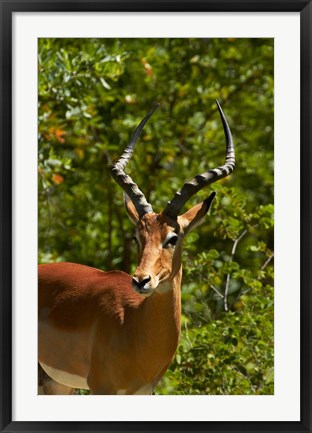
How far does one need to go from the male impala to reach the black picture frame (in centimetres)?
94

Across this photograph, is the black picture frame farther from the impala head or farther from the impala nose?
the impala head

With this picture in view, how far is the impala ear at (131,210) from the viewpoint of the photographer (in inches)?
323

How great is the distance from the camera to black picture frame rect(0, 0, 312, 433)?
22.3 ft

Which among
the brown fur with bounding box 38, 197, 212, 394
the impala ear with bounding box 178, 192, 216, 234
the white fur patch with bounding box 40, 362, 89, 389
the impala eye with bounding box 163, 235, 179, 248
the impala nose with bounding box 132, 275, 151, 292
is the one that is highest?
the impala ear with bounding box 178, 192, 216, 234

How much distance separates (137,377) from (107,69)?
4.28 m

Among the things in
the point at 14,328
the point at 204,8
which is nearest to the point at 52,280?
the point at 14,328

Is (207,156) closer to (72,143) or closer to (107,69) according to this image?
(72,143)

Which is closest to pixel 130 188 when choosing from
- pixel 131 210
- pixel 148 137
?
pixel 131 210

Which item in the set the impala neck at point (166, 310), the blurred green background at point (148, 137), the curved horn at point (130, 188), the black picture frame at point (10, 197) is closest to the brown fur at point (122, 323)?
the impala neck at point (166, 310)

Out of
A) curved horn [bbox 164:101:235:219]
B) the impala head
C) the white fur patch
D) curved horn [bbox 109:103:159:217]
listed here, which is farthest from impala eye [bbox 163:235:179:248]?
the white fur patch

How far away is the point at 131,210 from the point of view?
8289mm

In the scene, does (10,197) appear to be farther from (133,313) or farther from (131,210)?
(133,313)

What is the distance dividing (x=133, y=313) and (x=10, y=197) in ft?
5.10

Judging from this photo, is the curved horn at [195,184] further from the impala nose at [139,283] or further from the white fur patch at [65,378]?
the white fur patch at [65,378]
